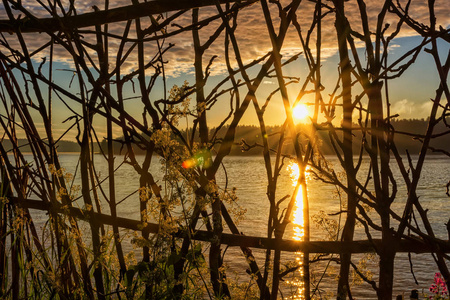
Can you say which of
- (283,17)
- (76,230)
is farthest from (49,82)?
(283,17)

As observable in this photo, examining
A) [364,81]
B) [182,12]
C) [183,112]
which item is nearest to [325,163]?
[364,81]

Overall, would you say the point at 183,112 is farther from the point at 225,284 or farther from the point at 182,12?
the point at 225,284

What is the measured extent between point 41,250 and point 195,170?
828 mm

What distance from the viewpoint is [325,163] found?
1.36 m

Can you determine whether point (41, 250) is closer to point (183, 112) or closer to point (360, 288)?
point (183, 112)

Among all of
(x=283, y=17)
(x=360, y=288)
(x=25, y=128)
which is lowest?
(x=360, y=288)

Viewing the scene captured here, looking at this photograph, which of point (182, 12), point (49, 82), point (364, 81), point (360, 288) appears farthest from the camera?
point (360, 288)

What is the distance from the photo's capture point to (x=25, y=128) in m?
1.57

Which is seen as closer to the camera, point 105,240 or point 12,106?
point 105,240

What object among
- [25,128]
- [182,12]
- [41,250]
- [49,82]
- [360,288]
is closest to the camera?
[182,12]

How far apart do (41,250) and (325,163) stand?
3.53ft

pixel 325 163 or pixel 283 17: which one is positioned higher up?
pixel 283 17

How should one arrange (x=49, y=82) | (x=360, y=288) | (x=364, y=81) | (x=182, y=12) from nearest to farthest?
(x=364, y=81), (x=182, y=12), (x=49, y=82), (x=360, y=288)

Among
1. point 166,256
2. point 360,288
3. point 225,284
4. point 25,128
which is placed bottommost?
point 360,288
